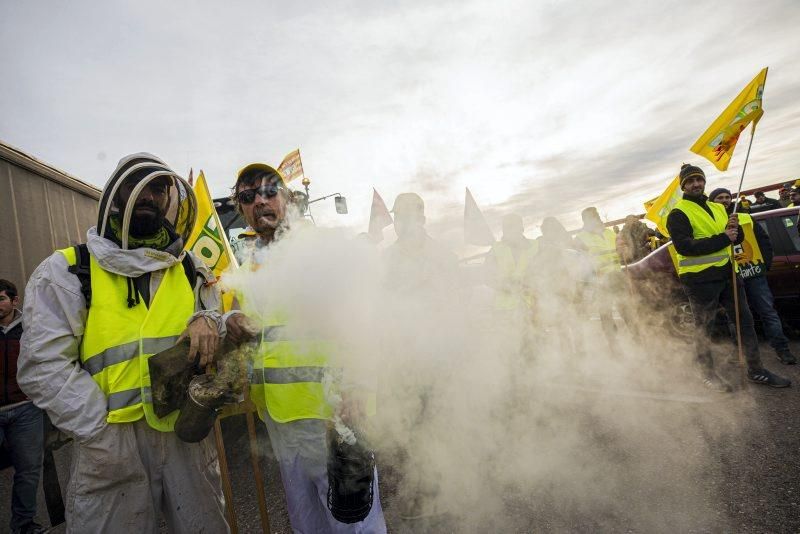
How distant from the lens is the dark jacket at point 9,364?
3279 millimetres

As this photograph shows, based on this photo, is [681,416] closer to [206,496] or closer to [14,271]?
[206,496]

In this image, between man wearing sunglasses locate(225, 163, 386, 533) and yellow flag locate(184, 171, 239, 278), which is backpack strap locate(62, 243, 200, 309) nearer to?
man wearing sunglasses locate(225, 163, 386, 533)

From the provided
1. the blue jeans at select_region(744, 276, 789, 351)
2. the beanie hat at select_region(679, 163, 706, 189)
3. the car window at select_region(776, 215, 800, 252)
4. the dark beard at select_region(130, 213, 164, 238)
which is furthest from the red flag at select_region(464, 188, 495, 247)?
the car window at select_region(776, 215, 800, 252)

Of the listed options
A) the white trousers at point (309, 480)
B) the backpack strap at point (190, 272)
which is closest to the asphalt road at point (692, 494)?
the white trousers at point (309, 480)

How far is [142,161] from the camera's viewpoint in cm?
192

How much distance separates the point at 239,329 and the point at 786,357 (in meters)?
6.07

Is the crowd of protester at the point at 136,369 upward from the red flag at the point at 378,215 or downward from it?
downward

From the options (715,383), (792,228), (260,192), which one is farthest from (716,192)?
(260,192)

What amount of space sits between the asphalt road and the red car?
2.33 meters

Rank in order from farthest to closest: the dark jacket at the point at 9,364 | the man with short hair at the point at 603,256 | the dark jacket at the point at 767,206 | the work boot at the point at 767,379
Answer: the dark jacket at the point at 767,206
the man with short hair at the point at 603,256
the work boot at the point at 767,379
the dark jacket at the point at 9,364

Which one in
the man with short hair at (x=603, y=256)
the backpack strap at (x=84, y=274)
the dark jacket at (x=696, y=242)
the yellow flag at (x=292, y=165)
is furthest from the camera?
the yellow flag at (x=292, y=165)

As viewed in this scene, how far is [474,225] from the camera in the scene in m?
3.45

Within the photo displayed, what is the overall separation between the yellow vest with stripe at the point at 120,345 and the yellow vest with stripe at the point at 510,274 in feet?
14.4

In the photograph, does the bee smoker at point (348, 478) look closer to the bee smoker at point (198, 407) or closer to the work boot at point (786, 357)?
the bee smoker at point (198, 407)
